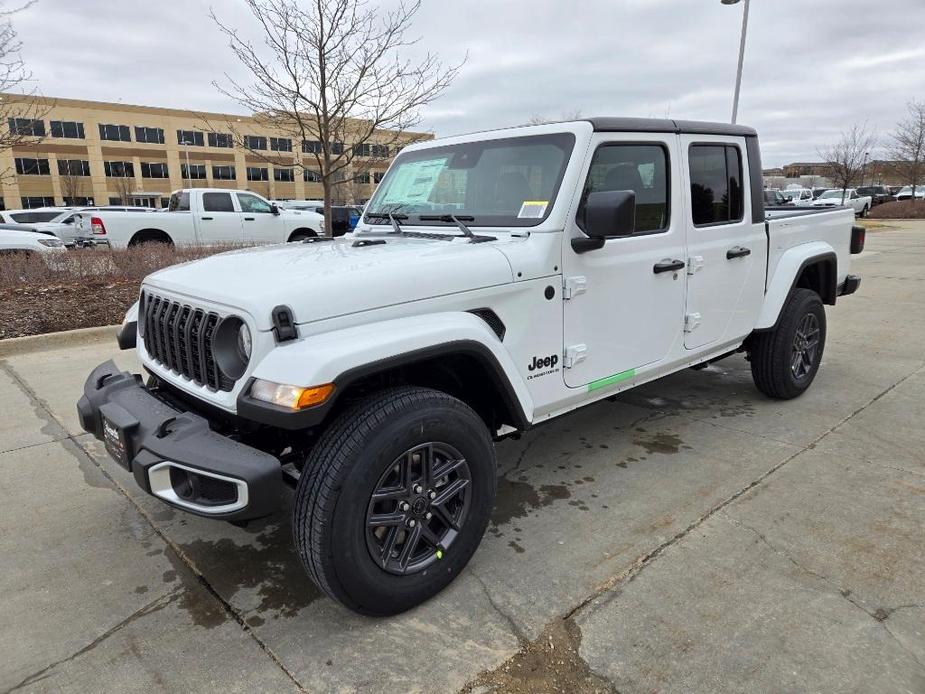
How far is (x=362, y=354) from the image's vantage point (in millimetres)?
2209

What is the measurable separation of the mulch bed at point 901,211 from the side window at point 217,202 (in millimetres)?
35589

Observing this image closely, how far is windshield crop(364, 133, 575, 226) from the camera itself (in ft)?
10.2

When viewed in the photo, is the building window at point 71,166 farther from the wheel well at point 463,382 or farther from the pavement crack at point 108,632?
the wheel well at point 463,382

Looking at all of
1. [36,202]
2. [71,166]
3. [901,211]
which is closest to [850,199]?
[901,211]

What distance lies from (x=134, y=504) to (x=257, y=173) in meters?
71.8

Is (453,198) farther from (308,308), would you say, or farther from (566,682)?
(566,682)

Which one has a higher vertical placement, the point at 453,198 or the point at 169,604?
the point at 453,198

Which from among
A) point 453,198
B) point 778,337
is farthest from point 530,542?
point 778,337

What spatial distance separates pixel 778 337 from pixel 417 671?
11.8ft

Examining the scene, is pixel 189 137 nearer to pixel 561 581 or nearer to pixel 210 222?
pixel 210 222

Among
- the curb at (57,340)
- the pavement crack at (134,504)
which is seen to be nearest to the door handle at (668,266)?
the pavement crack at (134,504)

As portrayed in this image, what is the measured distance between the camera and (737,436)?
14.0 feet

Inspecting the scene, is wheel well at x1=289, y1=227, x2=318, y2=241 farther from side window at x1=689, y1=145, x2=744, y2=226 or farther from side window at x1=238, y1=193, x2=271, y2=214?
side window at x1=689, y1=145, x2=744, y2=226

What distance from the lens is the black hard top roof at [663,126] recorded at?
3.24m
